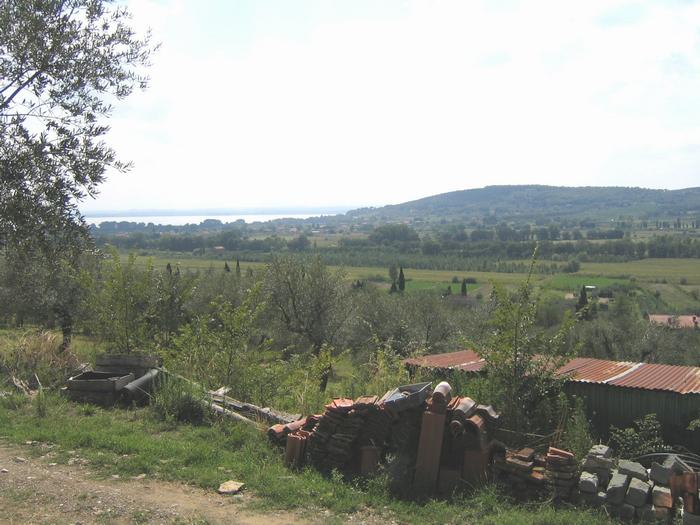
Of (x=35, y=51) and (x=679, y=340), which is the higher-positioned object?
(x=35, y=51)

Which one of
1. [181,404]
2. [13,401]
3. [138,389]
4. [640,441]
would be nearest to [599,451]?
[640,441]

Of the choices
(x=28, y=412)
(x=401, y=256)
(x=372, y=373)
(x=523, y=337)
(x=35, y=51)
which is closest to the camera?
(x=35, y=51)

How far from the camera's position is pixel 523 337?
8219 mm

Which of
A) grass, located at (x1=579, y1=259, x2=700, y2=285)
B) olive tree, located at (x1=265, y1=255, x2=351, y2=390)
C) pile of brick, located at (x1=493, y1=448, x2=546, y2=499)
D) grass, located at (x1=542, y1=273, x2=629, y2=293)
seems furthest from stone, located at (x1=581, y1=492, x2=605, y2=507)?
grass, located at (x1=579, y1=259, x2=700, y2=285)

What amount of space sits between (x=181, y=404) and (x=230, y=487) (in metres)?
3.06

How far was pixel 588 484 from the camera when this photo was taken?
20.9 ft

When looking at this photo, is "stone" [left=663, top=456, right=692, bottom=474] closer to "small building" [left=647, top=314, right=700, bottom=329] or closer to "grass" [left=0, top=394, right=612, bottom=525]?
"grass" [left=0, top=394, right=612, bottom=525]

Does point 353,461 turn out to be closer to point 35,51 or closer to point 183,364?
point 183,364

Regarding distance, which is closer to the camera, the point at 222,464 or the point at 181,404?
the point at 222,464

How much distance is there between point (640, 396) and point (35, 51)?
367 inches

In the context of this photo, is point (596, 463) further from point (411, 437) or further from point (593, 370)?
point (593, 370)

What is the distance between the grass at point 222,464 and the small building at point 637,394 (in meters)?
2.72

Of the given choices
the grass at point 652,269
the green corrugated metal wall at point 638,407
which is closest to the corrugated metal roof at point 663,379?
the green corrugated metal wall at point 638,407

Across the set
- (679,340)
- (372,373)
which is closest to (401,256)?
(679,340)
